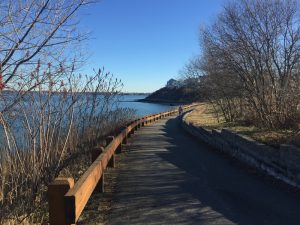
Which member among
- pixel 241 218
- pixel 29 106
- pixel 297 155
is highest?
pixel 29 106

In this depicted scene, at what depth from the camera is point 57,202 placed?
15.3 ft

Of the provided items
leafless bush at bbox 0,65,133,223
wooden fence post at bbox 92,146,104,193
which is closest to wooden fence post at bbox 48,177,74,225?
leafless bush at bbox 0,65,133,223

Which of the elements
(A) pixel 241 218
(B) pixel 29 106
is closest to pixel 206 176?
(A) pixel 241 218

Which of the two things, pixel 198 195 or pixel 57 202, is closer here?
pixel 57 202

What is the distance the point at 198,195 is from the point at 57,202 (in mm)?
3508

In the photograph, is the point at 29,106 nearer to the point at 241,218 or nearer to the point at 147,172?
the point at 147,172

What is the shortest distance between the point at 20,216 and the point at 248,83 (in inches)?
494

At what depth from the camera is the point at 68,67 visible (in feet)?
20.8

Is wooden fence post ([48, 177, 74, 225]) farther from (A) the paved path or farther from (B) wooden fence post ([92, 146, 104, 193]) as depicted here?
(B) wooden fence post ([92, 146, 104, 193])

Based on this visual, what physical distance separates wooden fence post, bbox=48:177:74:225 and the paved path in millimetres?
1619

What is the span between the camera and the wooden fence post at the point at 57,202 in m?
4.64

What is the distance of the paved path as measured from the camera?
6.26 m

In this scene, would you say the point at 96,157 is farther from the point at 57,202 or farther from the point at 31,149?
the point at 57,202

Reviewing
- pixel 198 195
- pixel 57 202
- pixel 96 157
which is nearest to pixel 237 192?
pixel 198 195
